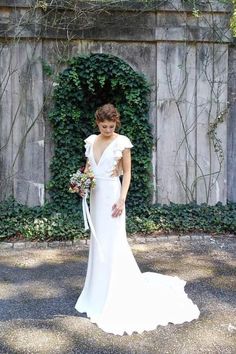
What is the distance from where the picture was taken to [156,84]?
7.64 meters

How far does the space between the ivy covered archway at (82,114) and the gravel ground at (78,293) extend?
1131 mm

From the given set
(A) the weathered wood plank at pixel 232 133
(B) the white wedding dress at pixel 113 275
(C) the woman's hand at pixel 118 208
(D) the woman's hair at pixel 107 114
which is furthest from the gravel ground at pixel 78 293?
(D) the woman's hair at pixel 107 114

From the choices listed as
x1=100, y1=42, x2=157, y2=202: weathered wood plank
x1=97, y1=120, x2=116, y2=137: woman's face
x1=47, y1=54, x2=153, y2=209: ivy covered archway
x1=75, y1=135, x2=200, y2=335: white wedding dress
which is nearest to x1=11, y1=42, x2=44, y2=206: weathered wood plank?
x1=47, y1=54, x2=153, y2=209: ivy covered archway

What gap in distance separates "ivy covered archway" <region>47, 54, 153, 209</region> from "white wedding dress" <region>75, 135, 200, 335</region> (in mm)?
3193

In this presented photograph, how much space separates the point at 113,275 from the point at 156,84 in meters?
4.21

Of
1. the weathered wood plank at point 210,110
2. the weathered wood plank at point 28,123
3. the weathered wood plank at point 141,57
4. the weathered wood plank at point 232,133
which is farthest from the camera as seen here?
the weathered wood plank at point 232,133

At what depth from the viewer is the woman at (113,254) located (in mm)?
4090

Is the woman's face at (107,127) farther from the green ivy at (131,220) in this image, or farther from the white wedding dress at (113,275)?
the green ivy at (131,220)

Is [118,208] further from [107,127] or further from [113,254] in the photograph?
[107,127]

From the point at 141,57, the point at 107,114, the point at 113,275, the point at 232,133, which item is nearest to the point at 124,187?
the point at 107,114

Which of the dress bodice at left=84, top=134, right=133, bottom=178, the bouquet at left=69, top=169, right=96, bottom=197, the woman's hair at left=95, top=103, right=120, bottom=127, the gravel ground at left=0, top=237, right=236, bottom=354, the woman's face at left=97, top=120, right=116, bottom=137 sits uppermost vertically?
the woman's hair at left=95, top=103, right=120, bottom=127

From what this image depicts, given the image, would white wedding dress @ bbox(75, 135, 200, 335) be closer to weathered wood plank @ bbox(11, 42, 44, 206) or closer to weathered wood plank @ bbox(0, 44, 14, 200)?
weathered wood plank @ bbox(11, 42, 44, 206)

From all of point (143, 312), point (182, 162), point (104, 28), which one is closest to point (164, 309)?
point (143, 312)

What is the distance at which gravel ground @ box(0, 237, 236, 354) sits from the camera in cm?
356
